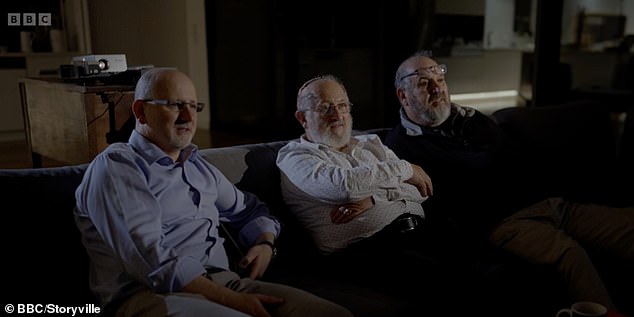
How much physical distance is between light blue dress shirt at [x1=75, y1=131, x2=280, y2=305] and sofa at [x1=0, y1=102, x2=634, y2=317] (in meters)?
0.09

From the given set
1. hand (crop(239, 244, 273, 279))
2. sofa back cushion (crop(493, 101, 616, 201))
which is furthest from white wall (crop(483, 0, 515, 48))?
hand (crop(239, 244, 273, 279))

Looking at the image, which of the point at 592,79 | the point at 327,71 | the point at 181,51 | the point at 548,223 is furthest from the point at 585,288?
the point at 181,51

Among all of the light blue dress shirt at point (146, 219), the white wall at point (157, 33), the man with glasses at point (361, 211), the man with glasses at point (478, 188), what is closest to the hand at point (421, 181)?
the man with glasses at point (361, 211)

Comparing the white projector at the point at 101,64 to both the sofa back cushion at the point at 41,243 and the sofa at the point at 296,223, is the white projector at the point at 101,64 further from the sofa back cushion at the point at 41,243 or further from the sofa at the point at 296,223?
the sofa back cushion at the point at 41,243

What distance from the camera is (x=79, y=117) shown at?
11.1ft

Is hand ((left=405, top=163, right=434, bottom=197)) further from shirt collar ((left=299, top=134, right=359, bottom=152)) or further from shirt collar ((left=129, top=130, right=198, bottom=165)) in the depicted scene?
shirt collar ((left=129, top=130, right=198, bottom=165))

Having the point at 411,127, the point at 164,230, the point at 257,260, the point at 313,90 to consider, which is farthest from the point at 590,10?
the point at 164,230

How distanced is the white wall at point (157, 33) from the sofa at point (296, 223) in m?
4.47

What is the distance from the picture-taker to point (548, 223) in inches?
84.7

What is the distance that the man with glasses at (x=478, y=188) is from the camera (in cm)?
208

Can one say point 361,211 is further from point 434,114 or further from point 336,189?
point 434,114

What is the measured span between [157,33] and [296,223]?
5613 millimetres

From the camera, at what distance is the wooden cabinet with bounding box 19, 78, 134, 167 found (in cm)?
332

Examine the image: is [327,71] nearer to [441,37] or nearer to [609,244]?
[441,37]
